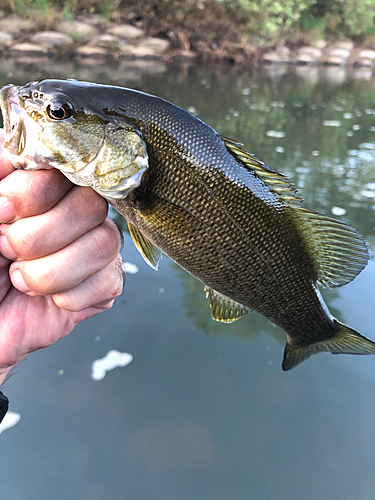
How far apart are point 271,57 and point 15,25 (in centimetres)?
1334

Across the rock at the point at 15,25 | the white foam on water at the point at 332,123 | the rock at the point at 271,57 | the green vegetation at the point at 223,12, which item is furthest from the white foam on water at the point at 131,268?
the rock at the point at 271,57

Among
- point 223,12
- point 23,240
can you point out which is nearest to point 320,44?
point 223,12

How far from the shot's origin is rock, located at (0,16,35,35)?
14078 mm

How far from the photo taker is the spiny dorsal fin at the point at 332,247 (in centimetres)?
138

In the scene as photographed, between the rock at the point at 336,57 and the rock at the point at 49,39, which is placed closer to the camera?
the rock at the point at 49,39

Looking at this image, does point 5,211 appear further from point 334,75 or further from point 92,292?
point 334,75

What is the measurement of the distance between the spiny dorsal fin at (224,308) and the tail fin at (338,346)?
0.33m

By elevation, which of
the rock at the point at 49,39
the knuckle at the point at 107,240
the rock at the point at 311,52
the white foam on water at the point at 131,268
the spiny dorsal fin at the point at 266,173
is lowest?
the white foam on water at the point at 131,268

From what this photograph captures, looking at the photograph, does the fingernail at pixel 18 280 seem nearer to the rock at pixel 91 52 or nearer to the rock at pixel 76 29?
the rock at pixel 91 52

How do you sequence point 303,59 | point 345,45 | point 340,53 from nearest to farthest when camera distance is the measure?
point 303,59 → point 340,53 → point 345,45

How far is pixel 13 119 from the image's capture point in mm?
1104

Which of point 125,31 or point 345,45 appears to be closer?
point 125,31

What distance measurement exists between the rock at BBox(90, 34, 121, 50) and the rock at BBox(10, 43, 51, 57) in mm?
2352

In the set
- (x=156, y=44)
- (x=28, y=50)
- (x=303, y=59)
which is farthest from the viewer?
(x=303, y=59)
